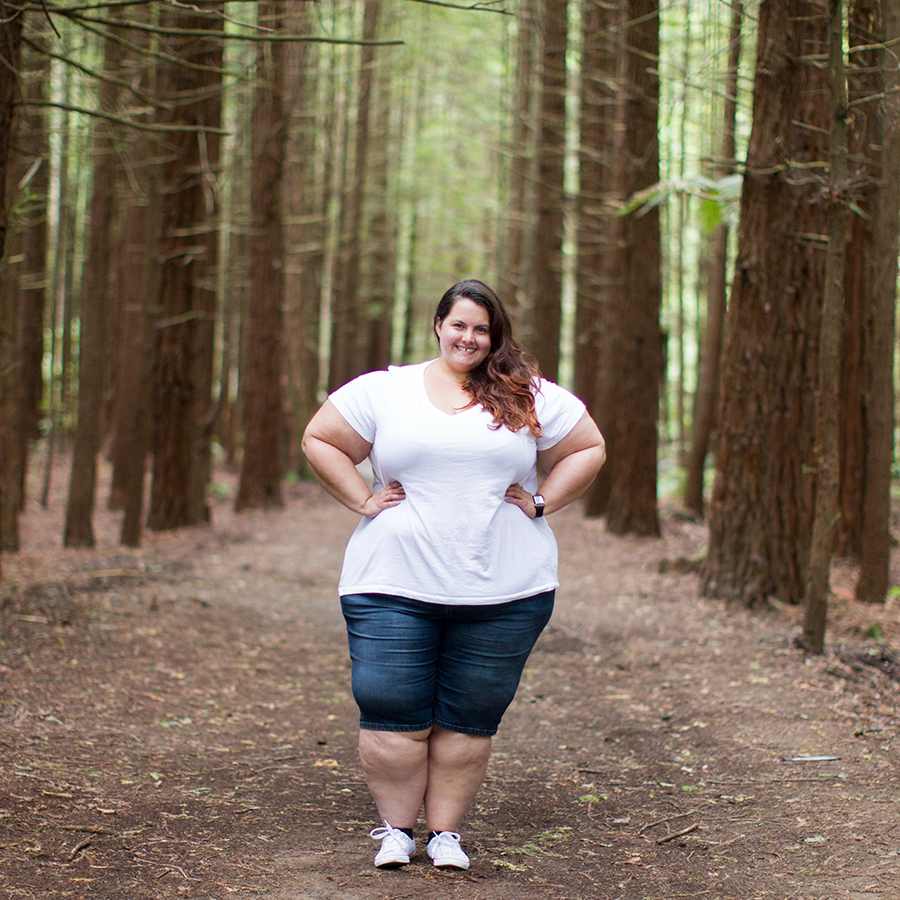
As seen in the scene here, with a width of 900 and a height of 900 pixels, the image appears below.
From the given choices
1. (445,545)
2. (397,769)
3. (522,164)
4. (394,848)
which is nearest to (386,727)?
(397,769)

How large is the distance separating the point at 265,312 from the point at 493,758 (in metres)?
10.5

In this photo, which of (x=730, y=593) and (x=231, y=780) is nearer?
(x=231, y=780)

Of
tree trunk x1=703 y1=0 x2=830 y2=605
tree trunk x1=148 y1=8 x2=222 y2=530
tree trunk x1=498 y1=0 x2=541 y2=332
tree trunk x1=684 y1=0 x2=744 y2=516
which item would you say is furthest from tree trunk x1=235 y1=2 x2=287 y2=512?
tree trunk x1=703 y1=0 x2=830 y2=605

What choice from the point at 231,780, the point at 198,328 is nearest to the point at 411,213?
the point at 198,328

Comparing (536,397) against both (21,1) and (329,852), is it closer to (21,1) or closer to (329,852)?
(329,852)

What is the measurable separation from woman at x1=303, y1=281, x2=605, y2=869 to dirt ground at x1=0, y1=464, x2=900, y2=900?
428 mm

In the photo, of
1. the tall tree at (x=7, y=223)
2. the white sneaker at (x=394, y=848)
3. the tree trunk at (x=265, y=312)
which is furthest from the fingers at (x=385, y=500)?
the tree trunk at (x=265, y=312)

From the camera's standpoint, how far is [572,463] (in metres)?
3.52

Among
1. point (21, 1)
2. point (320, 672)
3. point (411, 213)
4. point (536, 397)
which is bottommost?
point (320, 672)

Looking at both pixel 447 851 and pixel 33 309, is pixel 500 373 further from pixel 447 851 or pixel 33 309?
pixel 33 309

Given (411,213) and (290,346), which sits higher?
(411,213)

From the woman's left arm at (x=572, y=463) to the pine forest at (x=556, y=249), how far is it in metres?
1.97

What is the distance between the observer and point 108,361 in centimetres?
1859

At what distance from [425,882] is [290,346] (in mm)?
15981
